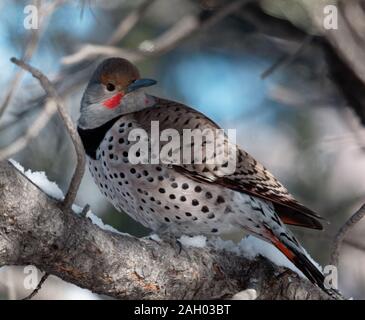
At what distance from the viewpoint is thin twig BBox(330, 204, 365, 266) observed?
8.68 feet

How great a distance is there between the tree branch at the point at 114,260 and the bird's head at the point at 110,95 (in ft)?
3.36

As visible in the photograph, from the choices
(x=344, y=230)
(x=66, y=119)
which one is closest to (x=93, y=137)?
(x=344, y=230)

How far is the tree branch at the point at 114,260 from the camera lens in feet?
7.23

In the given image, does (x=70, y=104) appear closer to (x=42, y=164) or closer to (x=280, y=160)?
(x=42, y=164)

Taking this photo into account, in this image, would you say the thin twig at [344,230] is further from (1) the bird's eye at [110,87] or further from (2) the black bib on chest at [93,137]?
(1) the bird's eye at [110,87]

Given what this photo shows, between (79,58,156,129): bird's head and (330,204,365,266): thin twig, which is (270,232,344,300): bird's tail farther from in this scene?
(79,58,156,129): bird's head

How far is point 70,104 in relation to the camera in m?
4.79

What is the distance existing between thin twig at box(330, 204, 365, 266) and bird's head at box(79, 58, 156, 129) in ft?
4.36

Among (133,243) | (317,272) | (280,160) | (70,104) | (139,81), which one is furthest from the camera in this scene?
(280,160)

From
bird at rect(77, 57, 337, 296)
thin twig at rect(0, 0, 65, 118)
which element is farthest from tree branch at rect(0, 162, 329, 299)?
thin twig at rect(0, 0, 65, 118)

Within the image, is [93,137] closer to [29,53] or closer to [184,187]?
[184,187]

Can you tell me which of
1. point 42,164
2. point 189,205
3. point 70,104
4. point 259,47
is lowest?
point 189,205

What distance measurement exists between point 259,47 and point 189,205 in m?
2.48
